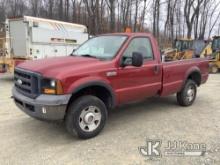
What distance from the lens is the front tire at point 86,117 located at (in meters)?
4.75

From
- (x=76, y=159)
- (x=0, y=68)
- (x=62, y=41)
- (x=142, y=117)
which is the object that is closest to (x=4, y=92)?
(x=0, y=68)

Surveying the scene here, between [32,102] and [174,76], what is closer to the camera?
[32,102]

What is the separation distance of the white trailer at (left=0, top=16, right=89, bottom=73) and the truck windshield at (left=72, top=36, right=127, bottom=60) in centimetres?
589

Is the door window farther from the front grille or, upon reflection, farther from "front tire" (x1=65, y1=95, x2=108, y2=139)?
the front grille

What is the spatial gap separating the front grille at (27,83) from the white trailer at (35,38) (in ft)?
21.5

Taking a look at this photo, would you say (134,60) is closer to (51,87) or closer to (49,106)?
(51,87)

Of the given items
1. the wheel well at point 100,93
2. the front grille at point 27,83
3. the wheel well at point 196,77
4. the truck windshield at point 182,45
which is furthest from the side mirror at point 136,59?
the truck windshield at point 182,45

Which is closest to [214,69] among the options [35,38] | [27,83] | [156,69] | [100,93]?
[35,38]

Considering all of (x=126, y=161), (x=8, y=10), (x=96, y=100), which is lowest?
(x=126, y=161)

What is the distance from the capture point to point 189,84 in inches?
289

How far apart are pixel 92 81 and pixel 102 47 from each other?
125 cm

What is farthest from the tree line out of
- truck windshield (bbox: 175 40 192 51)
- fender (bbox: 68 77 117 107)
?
fender (bbox: 68 77 117 107)

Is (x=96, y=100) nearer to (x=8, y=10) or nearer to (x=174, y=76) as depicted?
(x=174, y=76)

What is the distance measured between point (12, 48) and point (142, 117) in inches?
325
